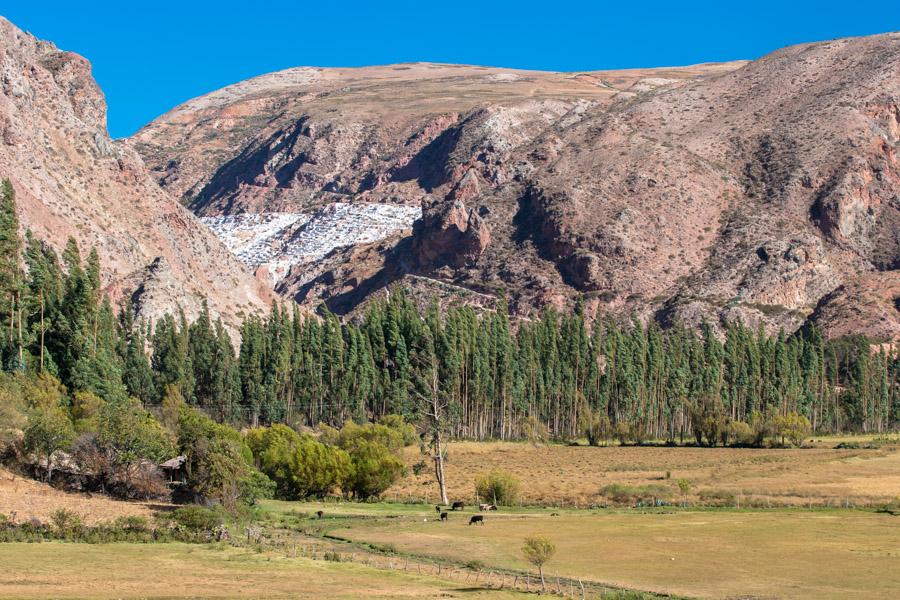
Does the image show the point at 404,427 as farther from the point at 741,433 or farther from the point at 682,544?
the point at 682,544

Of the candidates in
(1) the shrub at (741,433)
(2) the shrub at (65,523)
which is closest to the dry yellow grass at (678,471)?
(1) the shrub at (741,433)

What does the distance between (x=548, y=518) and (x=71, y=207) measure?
303 ft

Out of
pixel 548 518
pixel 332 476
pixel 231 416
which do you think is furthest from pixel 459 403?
pixel 548 518

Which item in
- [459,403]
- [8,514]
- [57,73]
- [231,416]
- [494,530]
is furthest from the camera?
[57,73]

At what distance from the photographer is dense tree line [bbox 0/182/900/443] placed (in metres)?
109

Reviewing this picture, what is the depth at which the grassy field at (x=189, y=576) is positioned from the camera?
34.9m

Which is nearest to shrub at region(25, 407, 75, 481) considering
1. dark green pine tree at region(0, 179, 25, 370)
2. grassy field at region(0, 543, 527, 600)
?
grassy field at region(0, 543, 527, 600)

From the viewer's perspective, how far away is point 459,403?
119625 mm

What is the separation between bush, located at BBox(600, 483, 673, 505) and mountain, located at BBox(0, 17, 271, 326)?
6926 cm

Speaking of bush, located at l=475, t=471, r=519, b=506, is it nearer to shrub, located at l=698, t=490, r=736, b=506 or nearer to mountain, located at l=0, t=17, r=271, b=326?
shrub, located at l=698, t=490, r=736, b=506

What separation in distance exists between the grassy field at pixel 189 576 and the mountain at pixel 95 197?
281 ft

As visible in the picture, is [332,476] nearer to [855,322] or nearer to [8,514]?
[8,514]

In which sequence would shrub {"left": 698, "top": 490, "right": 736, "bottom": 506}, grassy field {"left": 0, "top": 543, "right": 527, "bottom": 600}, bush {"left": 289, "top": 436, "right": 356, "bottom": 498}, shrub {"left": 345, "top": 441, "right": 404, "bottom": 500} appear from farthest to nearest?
shrub {"left": 345, "top": 441, "right": 404, "bottom": 500} → bush {"left": 289, "top": 436, "right": 356, "bottom": 498} → shrub {"left": 698, "top": 490, "right": 736, "bottom": 506} → grassy field {"left": 0, "top": 543, "right": 527, "bottom": 600}

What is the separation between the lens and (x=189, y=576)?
38.4 m
